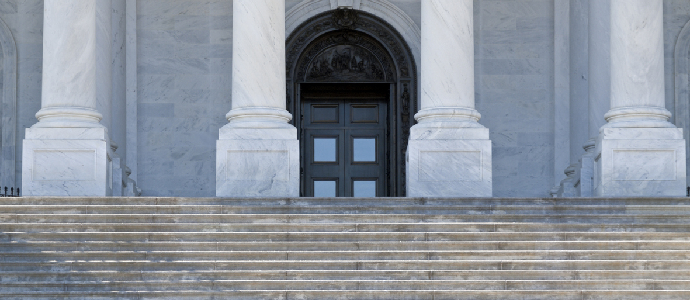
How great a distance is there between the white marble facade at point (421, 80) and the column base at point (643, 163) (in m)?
0.67

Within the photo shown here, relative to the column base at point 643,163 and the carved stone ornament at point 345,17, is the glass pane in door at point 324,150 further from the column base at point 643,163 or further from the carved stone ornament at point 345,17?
the column base at point 643,163

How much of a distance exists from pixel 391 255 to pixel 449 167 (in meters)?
6.38

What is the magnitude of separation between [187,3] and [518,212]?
653 inches

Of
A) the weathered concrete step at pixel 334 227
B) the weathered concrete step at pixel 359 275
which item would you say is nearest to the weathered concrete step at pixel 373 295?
the weathered concrete step at pixel 359 275

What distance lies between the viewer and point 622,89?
1230 inches

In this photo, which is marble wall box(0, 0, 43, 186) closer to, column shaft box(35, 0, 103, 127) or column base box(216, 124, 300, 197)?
column shaft box(35, 0, 103, 127)

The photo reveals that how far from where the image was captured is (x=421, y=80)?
32.4m

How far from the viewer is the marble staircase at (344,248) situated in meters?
23.6

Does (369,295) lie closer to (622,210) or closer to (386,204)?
(386,204)

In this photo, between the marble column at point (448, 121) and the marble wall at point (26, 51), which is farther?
the marble wall at point (26, 51)

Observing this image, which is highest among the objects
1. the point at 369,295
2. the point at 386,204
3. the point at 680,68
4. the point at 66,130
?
the point at 680,68

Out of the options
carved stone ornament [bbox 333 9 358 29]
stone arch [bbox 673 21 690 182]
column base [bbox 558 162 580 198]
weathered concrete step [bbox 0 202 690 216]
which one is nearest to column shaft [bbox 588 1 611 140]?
column base [bbox 558 162 580 198]

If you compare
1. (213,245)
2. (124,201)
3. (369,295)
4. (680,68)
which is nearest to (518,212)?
(369,295)

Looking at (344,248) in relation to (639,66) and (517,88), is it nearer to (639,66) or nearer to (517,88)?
(639,66)
